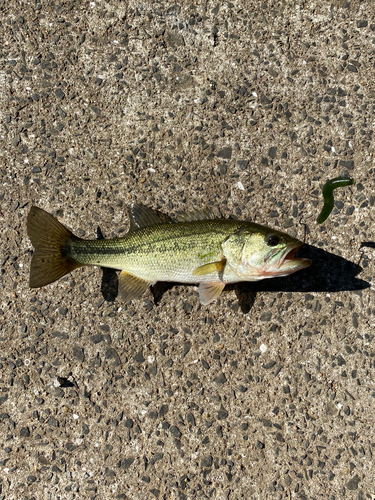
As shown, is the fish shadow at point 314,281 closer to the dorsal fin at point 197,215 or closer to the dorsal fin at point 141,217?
the dorsal fin at point 197,215

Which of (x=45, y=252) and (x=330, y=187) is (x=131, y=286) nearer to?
(x=45, y=252)

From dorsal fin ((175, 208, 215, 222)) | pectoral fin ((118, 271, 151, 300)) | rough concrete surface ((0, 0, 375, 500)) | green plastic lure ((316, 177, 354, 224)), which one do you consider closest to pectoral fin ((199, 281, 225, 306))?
rough concrete surface ((0, 0, 375, 500))

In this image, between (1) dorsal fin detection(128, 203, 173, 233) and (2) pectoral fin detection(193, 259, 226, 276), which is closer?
(2) pectoral fin detection(193, 259, 226, 276)

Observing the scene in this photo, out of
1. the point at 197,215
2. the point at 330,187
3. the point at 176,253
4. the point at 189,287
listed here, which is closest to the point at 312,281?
the point at 330,187

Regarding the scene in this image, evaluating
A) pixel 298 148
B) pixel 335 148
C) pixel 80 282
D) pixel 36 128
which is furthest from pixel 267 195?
pixel 36 128

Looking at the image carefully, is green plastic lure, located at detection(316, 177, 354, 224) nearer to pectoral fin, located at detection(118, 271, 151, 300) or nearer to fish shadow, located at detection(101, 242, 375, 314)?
fish shadow, located at detection(101, 242, 375, 314)
